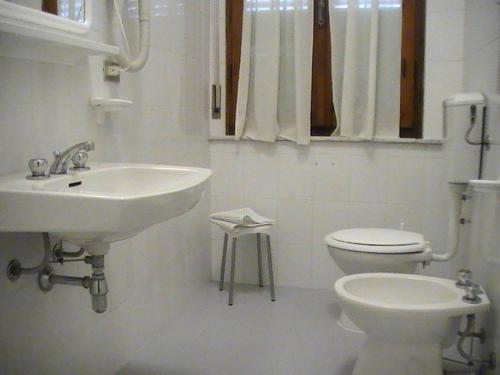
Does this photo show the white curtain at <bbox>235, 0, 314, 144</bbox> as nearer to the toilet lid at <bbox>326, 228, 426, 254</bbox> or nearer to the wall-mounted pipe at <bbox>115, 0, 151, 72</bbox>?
the toilet lid at <bbox>326, 228, 426, 254</bbox>

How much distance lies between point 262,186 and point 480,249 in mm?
1319

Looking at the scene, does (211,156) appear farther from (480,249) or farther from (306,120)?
(480,249)

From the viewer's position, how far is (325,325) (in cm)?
223

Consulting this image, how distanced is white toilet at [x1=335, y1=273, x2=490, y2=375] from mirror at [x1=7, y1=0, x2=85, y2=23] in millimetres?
1225

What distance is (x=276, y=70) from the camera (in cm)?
254

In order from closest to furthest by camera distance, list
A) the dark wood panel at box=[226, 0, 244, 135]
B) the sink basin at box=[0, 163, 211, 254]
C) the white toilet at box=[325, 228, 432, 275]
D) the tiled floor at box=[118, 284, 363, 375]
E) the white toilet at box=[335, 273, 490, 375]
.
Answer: the sink basin at box=[0, 163, 211, 254] < the white toilet at box=[335, 273, 490, 375] < the tiled floor at box=[118, 284, 363, 375] < the white toilet at box=[325, 228, 432, 275] < the dark wood panel at box=[226, 0, 244, 135]

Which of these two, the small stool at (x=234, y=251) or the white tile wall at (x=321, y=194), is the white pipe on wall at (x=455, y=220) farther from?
the small stool at (x=234, y=251)

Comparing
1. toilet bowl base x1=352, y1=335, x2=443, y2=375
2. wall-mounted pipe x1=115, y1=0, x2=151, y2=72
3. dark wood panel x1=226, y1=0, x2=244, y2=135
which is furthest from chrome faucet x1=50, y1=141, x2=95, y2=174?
dark wood panel x1=226, y1=0, x2=244, y2=135

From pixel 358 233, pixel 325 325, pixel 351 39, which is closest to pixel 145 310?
pixel 325 325

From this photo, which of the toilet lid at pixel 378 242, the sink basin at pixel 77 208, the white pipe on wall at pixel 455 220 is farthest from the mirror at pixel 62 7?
the white pipe on wall at pixel 455 220

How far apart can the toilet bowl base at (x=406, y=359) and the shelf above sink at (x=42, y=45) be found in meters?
1.29

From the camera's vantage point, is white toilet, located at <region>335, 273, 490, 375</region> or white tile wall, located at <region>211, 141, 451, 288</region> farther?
white tile wall, located at <region>211, 141, 451, 288</region>

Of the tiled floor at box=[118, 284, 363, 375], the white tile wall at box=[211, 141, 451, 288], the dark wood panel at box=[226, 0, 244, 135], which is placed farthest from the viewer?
the dark wood panel at box=[226, 0, 244, 135]

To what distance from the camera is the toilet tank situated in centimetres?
178
